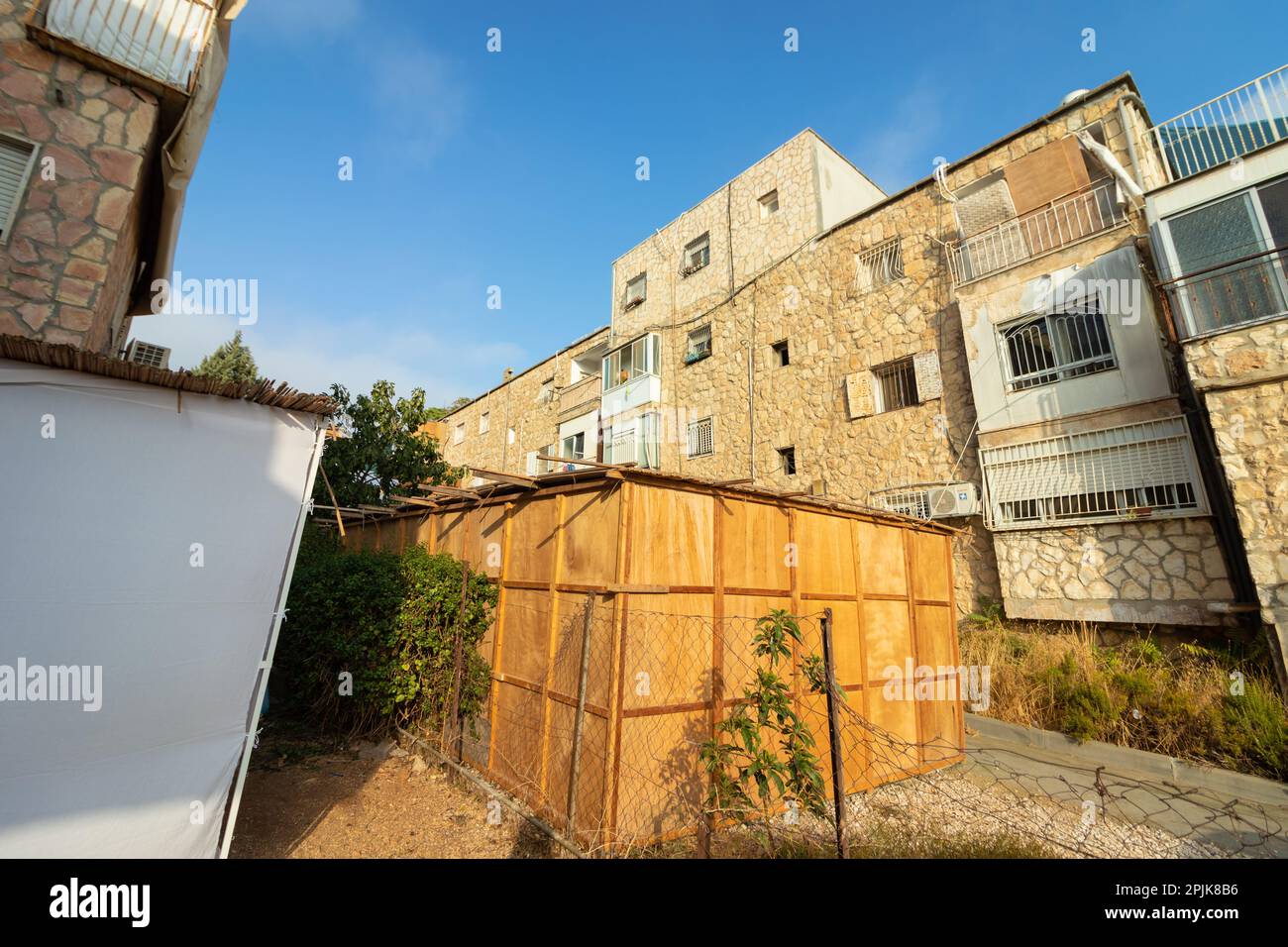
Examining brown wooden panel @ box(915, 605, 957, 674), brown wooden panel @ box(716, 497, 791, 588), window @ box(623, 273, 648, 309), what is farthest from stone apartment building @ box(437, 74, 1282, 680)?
brown wooden panel @ box(716, 497, 791, 588)

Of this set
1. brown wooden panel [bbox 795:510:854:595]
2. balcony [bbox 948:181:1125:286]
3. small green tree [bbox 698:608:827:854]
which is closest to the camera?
small green tree [bbox 698:608:827:854]

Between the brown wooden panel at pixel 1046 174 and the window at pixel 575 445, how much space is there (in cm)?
1448

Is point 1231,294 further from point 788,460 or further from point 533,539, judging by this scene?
point 533,539

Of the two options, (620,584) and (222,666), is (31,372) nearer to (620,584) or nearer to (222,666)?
(222,666)

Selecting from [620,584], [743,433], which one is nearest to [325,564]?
[620,584]

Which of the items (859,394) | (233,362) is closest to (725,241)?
(859,394)

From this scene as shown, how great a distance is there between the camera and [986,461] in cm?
1029

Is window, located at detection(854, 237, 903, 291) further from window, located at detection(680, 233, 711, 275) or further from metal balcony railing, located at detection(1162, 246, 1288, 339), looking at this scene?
window, located at detection(680, 233, 711, 275)

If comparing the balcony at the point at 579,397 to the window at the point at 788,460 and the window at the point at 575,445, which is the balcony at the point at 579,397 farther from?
the window at the point at 788,460

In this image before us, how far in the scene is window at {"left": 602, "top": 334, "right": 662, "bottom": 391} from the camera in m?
18.1

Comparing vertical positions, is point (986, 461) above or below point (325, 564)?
above

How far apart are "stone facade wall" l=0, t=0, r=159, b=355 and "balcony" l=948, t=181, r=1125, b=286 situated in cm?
Result: 1317

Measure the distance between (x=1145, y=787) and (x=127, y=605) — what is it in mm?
10022
